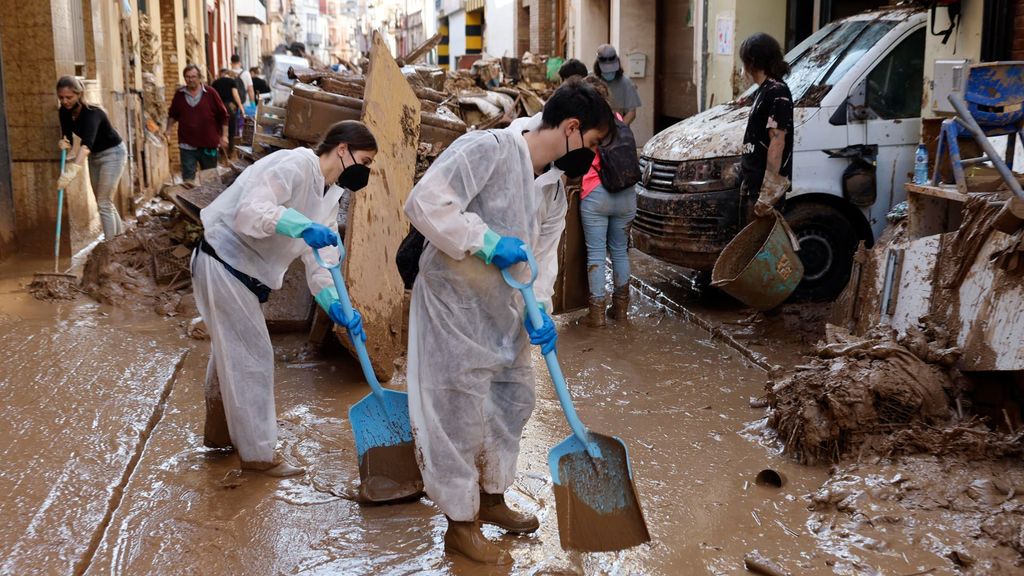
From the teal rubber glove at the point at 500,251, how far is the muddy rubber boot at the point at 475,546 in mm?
991

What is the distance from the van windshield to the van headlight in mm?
734

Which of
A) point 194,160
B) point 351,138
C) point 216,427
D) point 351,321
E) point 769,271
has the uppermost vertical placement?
point 351,138

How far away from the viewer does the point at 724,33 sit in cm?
1265

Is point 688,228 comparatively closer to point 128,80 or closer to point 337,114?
point 337,114

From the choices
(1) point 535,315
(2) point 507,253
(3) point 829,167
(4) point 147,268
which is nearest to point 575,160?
(2) point 507,253

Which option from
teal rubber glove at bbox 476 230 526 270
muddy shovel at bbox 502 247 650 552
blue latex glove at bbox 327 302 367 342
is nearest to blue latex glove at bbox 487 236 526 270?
teal rubber glove at bbox 476 230 526 270

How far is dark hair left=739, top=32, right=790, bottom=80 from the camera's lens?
668cm

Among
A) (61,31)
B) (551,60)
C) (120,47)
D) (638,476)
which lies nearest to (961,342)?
(638,476)

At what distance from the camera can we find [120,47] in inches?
514

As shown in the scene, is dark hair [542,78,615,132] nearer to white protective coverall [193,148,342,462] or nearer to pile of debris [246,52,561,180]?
white protective coverall [193,148,342,462]

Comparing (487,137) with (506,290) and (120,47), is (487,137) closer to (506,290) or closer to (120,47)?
(506,290)

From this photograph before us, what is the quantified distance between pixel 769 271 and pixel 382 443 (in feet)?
10.2

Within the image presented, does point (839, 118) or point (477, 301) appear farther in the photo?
point (839, 118)

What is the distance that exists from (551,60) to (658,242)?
45.4 ft
